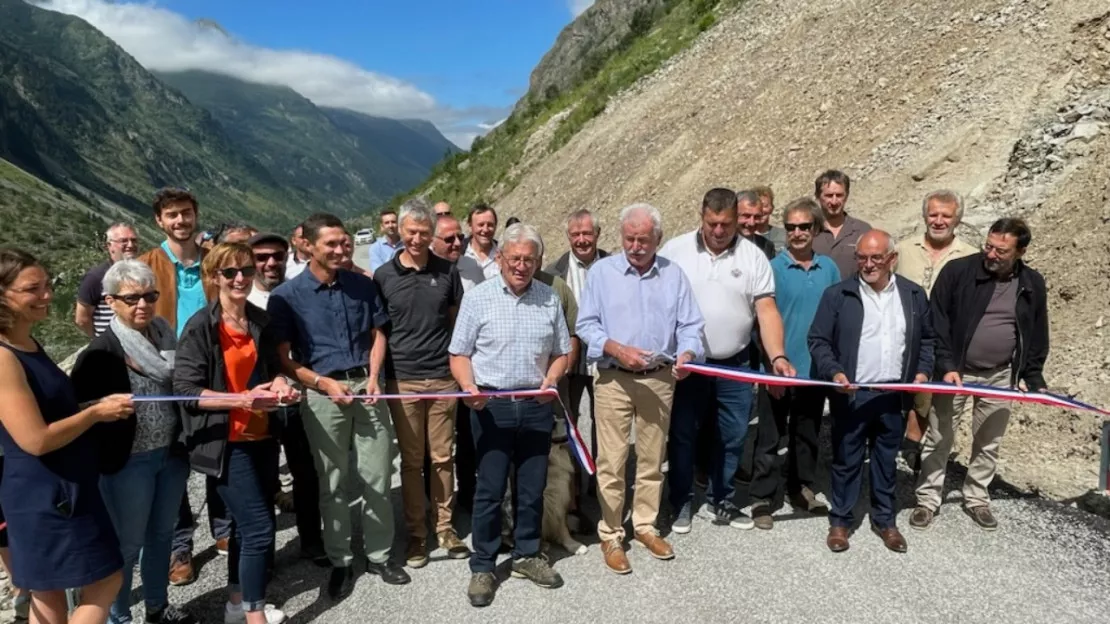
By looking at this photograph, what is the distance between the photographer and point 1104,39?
33.2 feet

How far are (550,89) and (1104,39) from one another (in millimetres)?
37007

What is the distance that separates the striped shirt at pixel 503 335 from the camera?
15.2 feet

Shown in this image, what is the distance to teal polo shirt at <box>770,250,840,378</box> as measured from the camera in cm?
561

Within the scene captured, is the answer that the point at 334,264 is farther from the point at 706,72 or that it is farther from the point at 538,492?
the point at 706,72

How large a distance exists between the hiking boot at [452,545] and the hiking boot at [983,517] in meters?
3.80

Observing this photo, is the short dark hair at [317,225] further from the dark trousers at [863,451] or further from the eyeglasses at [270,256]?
the dark trousers at [863,451]

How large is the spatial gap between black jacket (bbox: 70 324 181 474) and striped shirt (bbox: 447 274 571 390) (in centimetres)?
189

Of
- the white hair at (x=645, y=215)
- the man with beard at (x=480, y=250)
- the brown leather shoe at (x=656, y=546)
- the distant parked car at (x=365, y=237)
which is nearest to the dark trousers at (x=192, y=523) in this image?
the man with beard at (x=480, y=250)

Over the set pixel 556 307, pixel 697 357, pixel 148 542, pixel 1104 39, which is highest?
pixel 1104 39

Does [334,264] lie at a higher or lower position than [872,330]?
higher

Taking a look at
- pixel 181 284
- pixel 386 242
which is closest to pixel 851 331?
pixel 181 284

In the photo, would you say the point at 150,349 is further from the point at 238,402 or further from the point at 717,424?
the point at 717,424

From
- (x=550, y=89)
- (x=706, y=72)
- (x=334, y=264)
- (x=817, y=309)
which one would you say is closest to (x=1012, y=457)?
(x=817, y=309)

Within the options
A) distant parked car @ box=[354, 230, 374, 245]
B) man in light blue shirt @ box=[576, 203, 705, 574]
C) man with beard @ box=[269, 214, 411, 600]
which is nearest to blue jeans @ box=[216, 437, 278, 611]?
man with beard @ box=[269, 214, 411, 600]
